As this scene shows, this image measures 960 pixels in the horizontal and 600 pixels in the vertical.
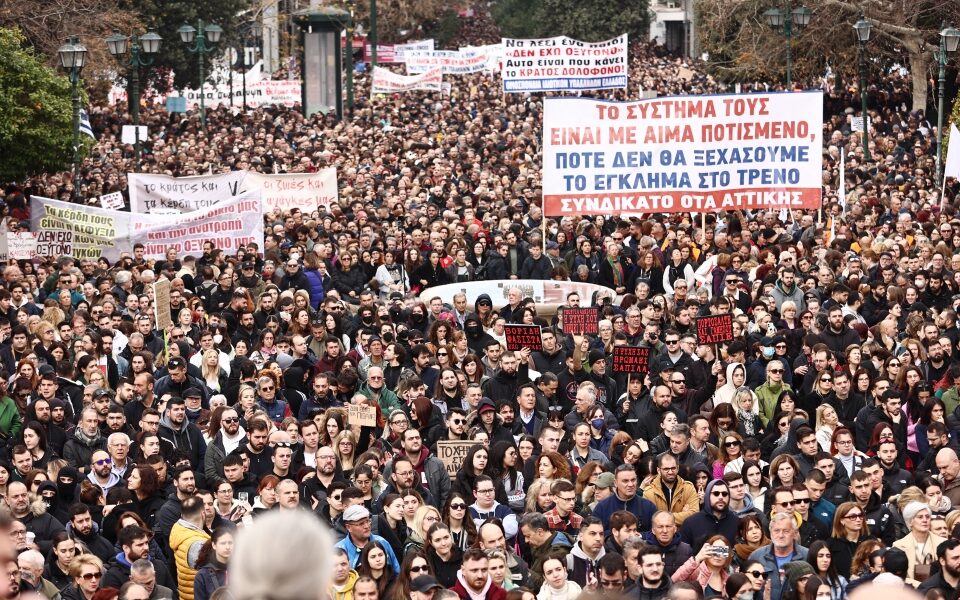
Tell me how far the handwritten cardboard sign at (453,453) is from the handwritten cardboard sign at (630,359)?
2.77 metres

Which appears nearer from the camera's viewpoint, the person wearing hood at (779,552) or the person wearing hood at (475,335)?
the person wearing hood at (779,552)

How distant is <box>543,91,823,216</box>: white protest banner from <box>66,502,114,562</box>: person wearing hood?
10.6 meters

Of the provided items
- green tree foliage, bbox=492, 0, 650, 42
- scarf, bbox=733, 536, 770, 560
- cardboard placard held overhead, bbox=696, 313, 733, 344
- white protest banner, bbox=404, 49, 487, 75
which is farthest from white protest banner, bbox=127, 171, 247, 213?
green tree foliage, bbox=492, 0, 650, 42

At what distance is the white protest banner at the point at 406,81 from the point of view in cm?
4506

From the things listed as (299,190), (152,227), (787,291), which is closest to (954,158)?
(787,291)

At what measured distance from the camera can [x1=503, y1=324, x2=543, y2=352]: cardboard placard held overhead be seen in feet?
44.7

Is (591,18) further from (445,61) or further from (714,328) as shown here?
(714,328)

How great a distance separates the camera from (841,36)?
131ft

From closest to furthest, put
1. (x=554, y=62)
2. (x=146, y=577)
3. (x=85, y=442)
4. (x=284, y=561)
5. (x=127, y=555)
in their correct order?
(x=284, y=561) < (x=146, y=577) < (x=127, y=555) < (x=85, y=442) < (x=554, y=62)

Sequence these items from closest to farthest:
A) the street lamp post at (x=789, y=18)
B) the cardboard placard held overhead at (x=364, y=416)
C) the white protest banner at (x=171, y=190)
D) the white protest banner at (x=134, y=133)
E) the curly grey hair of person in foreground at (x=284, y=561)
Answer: the curly grey hair of person in foreground at (x=284, y=561) < the cardboard placard held overhead at (x=364, y=416) < the white protest banner at (x=171, y=190) < the white protest banner at (x=134, y=133) < the street lamp post at (x=789, y=18)

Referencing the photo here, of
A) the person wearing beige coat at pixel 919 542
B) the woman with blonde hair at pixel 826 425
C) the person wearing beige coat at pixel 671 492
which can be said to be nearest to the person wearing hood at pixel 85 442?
the person wearing beige coat at pixel 671 492

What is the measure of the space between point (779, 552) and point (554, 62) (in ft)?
105

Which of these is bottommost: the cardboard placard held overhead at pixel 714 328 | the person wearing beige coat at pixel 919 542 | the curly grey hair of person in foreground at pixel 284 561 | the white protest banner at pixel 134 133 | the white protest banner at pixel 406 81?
the person wearing beige coat at pixel 919 542

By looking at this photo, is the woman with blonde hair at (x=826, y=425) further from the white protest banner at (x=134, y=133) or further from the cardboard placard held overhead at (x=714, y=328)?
the white protest banner at (x=134, y=133)
